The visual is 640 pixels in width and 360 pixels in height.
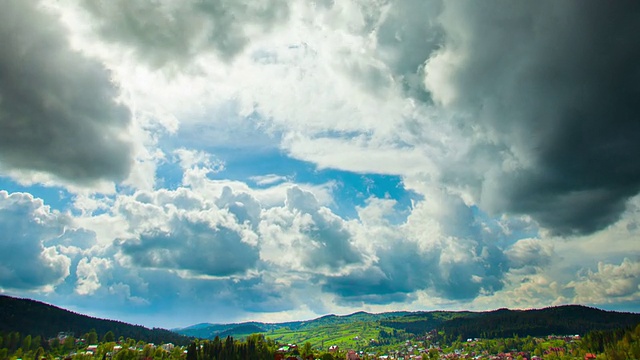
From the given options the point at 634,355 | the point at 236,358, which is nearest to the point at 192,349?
the point at 236,358

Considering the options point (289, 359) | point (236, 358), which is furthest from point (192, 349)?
point (289, 359)

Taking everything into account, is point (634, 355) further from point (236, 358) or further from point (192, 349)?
point (192, 349)

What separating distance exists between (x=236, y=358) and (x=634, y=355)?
199 m

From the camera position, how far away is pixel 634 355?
197 metres

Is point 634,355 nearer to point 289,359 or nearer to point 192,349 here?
point 289,359

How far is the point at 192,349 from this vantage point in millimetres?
195375

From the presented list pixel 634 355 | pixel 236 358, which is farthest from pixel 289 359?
pixel 634 355

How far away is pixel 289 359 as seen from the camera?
199375 millimetres

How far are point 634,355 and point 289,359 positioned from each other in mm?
172978

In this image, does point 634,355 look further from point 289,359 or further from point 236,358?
point 236,358

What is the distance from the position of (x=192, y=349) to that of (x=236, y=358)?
22.6 metres

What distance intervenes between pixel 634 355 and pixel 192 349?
221 m

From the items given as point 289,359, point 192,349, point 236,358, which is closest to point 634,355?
point 289,359
